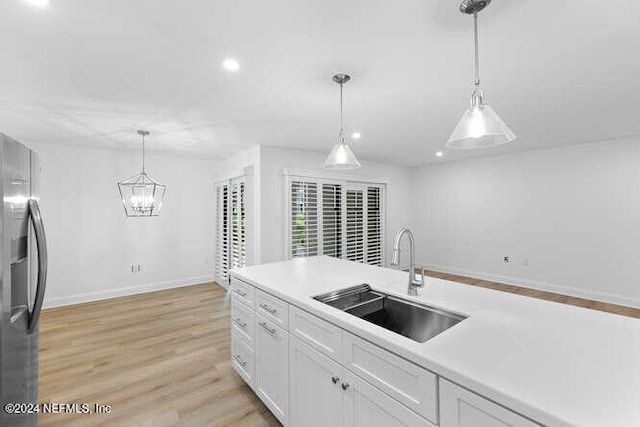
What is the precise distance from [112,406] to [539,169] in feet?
21.1

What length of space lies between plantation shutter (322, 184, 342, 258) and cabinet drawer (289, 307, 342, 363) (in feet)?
10.7

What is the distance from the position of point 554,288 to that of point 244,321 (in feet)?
17.2

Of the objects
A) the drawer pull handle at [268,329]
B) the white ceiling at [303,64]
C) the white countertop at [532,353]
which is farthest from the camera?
the drawer pull handle at [268,329]

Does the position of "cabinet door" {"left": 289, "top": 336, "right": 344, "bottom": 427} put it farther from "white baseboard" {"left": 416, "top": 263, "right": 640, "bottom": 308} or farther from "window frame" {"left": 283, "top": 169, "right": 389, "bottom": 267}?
"white baseboard" {"left": 416, "top": 263, "right": 640, "bottom": 308}

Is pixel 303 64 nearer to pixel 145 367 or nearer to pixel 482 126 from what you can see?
pixel 482 126

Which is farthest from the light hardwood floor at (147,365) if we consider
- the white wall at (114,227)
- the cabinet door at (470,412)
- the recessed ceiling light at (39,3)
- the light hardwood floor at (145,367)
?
the recessed ceiling light at (39,3)

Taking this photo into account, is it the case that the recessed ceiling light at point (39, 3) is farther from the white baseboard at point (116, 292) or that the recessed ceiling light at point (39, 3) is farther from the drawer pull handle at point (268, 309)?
the white baseboard at point (116, 292)

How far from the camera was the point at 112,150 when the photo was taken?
4.61 meters

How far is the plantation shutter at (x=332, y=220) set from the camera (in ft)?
16.2

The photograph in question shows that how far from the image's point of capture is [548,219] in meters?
4.76

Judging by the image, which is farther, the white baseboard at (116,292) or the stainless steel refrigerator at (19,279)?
the white baseboard at (116,292)

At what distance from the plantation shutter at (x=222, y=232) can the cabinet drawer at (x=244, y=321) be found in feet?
9.44

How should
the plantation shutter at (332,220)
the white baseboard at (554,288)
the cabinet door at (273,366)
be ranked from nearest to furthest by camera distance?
1. the cabinet door at (273,366)
2. the white baseboard at (554,288)
3. the plantation shutter at (332,220)

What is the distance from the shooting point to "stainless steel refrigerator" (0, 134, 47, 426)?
1.12 m
